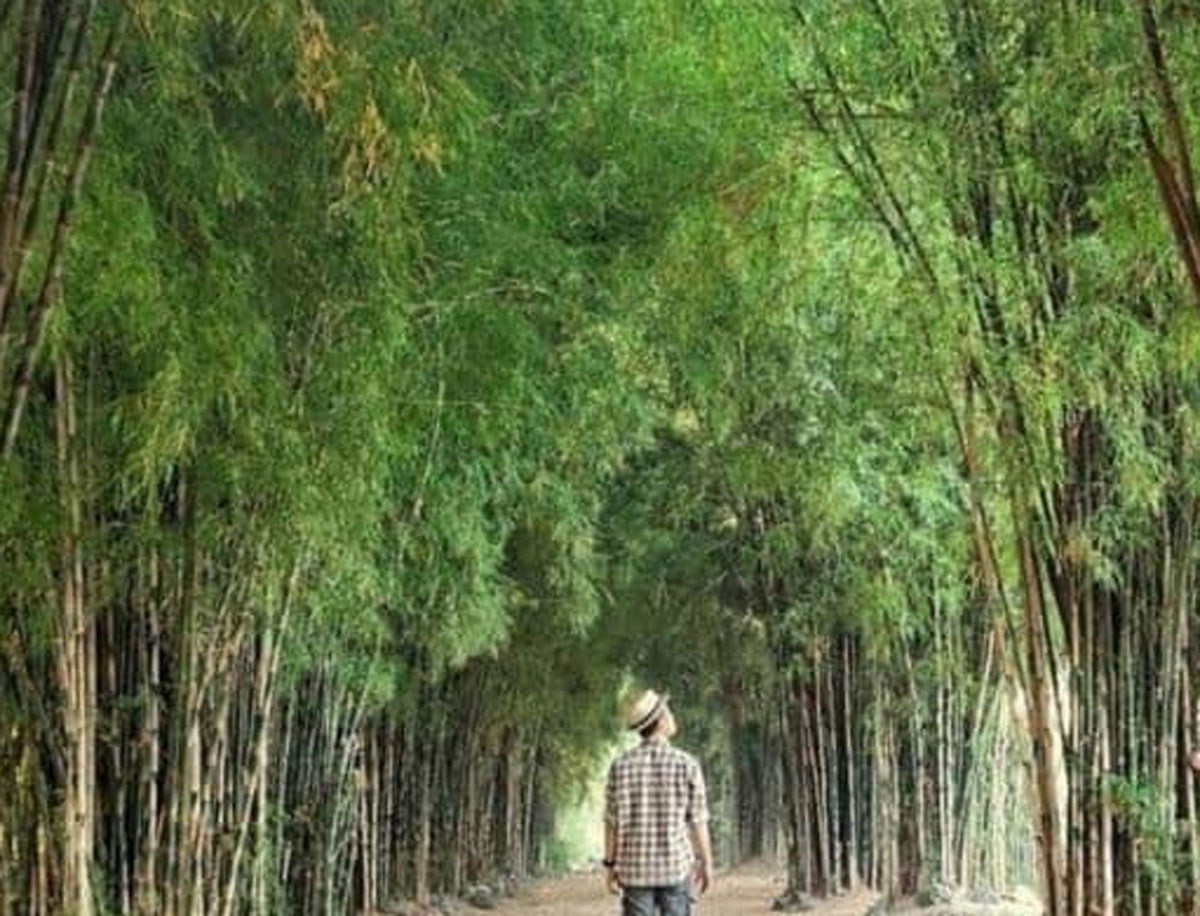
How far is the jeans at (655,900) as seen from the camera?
4.59 meters

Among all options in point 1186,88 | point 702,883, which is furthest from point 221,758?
point 1186,88

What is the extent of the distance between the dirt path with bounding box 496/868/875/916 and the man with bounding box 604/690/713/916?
5.31m

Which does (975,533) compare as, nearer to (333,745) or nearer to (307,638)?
(307,638)

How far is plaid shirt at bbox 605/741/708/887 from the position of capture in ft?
15.0

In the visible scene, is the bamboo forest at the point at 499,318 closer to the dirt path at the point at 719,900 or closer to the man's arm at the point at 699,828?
the man's arm at the point at 699,828

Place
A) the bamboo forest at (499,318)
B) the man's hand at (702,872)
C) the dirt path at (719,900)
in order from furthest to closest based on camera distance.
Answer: the dirt path at (719,900) < the man's hand at (702,872) < the bamboo forest at (499,318)

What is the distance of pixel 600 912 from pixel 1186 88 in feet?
31.7

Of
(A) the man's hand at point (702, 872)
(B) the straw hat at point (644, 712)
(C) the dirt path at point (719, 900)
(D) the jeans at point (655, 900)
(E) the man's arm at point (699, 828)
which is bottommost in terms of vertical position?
(C) the dirt path at point (719, 900)

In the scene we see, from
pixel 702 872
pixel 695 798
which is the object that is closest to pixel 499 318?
pixel 695 798

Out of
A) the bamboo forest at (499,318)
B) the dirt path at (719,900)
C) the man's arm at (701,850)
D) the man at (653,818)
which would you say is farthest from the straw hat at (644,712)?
the dirt path at (719,900)

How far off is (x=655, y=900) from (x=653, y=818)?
229 millimetres

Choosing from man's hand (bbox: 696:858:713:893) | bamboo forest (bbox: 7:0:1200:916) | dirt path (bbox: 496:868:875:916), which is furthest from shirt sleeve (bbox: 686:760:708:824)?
dirt path (bbox: 496:868:875:916)

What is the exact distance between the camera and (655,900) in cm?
461

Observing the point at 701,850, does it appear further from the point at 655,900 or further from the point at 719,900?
the point at 719,900
